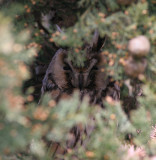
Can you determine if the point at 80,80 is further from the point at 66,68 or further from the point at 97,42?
the point at 97,42

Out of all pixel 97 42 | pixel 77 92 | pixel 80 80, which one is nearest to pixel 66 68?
pixel 80 80

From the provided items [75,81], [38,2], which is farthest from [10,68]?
[75,81]

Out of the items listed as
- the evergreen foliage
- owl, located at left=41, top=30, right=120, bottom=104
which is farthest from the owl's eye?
the evergreen foliage

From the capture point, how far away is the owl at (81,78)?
974 millimetres

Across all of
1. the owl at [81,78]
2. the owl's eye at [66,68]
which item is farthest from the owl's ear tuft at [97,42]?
the owl's eye at [66,68]

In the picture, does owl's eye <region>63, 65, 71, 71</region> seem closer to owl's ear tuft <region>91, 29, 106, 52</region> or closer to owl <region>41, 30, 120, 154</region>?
owl <region>41, 30, 120, 154</region>

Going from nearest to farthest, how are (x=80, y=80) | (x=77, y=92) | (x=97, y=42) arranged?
1. (x=77, y=92)
2. (x=97, y=42)
3. (x=80, y=80)

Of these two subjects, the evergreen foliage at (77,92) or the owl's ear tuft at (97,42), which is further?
the owl's ear tuft at (97,42)

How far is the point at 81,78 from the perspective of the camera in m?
0.99

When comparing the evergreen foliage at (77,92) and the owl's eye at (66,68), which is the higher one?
the evergreen foliage at (77,92)

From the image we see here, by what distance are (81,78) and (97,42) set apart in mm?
184

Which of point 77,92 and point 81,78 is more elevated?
point 77,92

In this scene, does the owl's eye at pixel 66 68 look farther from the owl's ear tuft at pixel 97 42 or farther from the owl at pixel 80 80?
the owl's ear tuft at pixel 97 42

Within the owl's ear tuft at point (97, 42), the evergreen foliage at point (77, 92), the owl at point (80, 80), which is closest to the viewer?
the evergreen foliage at point (77, 92)
